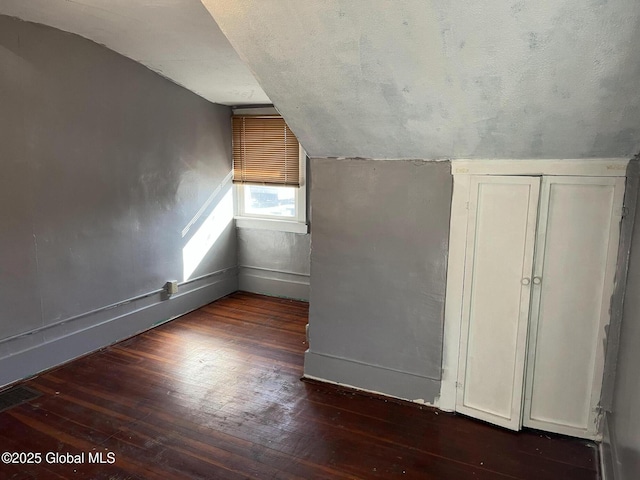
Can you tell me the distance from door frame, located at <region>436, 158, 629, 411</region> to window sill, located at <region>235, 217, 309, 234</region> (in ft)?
7.91

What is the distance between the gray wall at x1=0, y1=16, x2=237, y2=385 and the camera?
3176mm

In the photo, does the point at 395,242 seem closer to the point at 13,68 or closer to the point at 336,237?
the point at 336,237

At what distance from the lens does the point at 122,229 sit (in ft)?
13.0

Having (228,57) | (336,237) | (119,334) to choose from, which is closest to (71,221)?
(119,334)

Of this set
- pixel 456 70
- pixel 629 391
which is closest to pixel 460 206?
pixel 456 70

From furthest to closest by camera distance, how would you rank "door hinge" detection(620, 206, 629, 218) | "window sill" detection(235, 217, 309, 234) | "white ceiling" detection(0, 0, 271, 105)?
"window sill" detection(235, 217, 309, 234) → "white ceiling" detection(0, 0, 271, 105) → "door hinge" detection(620, 206, 629, 218)

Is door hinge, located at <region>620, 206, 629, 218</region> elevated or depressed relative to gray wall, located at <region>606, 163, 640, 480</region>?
elevated

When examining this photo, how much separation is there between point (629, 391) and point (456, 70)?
1612 millimetres

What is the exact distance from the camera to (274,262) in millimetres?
5305

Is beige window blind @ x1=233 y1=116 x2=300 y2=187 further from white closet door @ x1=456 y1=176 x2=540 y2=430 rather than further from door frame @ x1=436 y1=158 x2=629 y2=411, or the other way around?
white closet door @ x1=456 y1=176 x2=540 y2=430

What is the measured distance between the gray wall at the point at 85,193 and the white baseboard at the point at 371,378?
5.97 ft

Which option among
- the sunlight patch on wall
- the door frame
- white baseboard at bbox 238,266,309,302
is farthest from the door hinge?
the sunlight patch on wall

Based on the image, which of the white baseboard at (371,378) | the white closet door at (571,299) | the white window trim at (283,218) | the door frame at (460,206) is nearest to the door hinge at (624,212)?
the white closet door at (571,299)

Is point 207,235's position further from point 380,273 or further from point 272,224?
point 380,273
